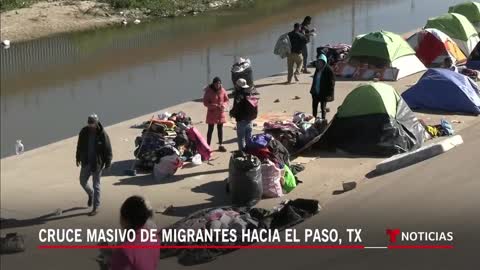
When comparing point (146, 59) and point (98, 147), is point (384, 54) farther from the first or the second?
point (98, 147)

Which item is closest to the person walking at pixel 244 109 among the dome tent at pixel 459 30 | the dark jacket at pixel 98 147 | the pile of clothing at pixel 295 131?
the pile of clothing at pixel 295 131

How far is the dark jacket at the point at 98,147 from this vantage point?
10141mm

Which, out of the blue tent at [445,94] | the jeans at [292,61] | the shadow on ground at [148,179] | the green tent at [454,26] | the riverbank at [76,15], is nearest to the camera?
the shadow on ground at [148,179]

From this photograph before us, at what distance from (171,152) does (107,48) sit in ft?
59.3

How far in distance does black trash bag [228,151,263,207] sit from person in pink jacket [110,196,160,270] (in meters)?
5.23

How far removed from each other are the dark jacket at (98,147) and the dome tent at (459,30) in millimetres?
14418

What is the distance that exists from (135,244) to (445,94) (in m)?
11.7

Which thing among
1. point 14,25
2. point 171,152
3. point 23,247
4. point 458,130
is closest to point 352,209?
point 171,152

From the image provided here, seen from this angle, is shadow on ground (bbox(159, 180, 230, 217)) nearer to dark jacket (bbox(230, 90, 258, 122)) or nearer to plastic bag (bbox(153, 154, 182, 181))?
plastic bag (bbox(153, 154, 182, 181))

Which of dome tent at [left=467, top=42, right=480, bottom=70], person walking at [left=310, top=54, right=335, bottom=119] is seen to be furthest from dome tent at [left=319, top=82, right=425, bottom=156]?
dome tent at [left=467, top=42, right=480, bottom=70]

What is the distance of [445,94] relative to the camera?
16.0 metres

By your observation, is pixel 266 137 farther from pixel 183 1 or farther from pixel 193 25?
pixel 183 1

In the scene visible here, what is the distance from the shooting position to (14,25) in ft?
102

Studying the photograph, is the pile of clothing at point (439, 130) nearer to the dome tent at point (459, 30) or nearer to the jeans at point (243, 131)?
the jeans at point (243, 131)
